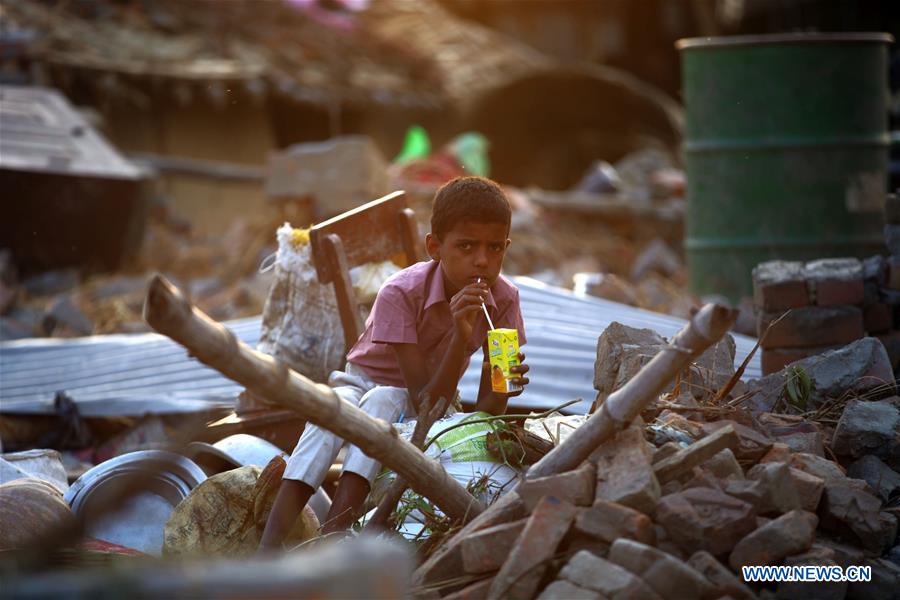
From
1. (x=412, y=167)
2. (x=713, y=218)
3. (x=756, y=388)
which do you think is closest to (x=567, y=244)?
(x=412, y=167)

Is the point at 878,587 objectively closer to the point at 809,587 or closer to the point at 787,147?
the point at 809,587

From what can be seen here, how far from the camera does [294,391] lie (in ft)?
8.23

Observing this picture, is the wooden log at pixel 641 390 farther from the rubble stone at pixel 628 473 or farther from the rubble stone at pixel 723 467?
the rubble stone at pixel 723 467

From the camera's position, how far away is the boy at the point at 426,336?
340 centimetres

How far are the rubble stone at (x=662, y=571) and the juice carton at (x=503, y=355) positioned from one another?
0.72 m

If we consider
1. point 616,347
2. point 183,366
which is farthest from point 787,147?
point 616,347

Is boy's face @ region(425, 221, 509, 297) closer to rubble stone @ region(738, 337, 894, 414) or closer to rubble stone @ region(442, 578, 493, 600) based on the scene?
rubble stone @ region(738, 337, 894, 414)

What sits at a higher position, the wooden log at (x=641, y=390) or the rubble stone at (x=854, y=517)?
the wooden log at (x=641, y=390)

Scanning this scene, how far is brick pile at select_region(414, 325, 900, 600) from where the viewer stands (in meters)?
2.60

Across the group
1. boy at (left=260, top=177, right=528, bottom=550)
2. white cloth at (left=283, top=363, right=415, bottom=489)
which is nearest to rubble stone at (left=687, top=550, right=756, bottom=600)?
boy at (left=260, top=177, right=528, bottom=550)

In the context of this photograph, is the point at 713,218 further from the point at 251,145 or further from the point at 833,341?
the point at 251,145

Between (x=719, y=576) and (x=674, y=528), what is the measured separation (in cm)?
17

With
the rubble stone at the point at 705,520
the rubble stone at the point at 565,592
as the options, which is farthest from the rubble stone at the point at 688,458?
the rubble stone at the point at 565,592

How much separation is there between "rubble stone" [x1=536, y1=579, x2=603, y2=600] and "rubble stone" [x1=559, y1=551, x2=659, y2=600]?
0.5 inches
